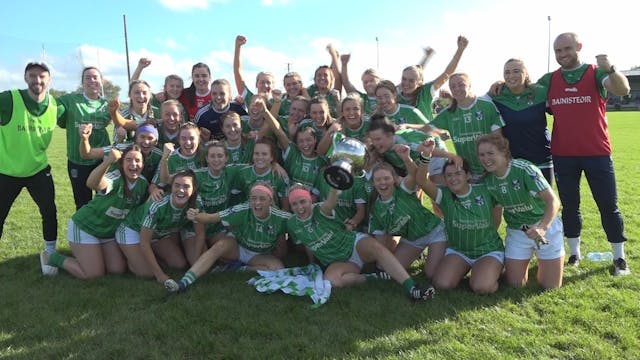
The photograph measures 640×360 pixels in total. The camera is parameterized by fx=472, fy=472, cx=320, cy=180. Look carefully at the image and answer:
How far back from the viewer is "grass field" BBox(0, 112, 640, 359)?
3.33 m

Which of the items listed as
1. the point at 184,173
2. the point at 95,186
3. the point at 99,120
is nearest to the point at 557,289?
the point at 184,173

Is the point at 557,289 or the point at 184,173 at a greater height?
the point at 184,173

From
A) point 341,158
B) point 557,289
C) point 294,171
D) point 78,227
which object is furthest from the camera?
point 294,171

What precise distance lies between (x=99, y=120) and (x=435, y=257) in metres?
4.16

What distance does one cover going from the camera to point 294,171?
5.38 meters

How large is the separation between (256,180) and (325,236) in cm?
110

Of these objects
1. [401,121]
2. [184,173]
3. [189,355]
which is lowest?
[189,355]

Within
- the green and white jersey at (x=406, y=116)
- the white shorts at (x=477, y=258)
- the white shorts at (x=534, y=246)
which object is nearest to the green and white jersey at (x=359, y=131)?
the green and white jersey at (x=406, y=116)

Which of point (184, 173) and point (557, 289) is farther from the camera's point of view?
point (184, 173)

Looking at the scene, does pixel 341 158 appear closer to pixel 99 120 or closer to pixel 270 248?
pixel 270 248

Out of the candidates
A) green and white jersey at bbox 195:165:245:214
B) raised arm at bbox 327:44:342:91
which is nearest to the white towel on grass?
green and white jersey at bbox 195:165:245:214

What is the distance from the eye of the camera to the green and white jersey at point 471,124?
499 cm

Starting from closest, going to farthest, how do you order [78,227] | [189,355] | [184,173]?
[189,355]
[184,173]
[78,227]

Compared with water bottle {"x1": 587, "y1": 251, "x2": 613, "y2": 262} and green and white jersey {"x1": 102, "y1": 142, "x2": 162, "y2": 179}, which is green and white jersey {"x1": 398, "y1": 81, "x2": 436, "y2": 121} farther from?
green and white jersey {"x1": 102, "y1": 142, "x2": 162, "y2": 179}
